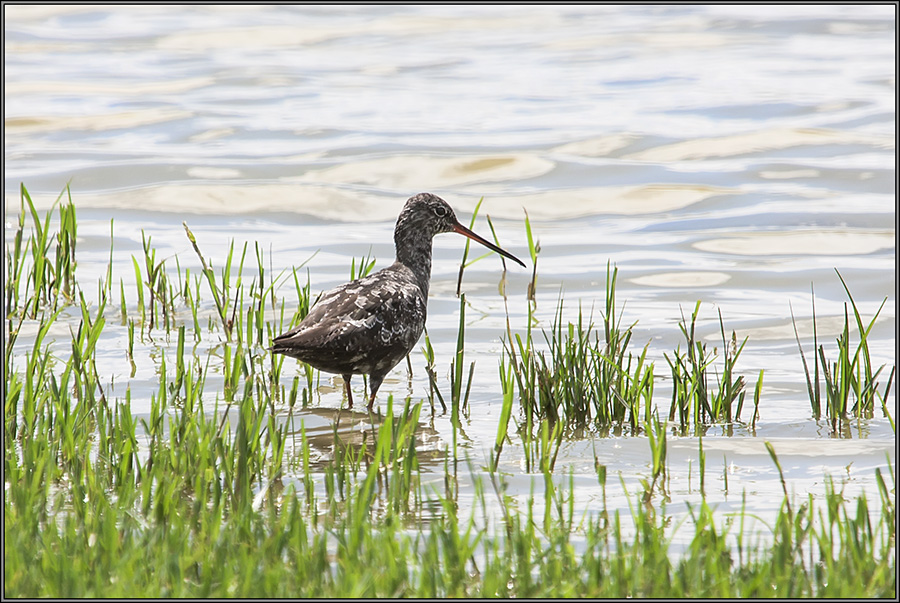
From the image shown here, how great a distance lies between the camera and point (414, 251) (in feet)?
26.3

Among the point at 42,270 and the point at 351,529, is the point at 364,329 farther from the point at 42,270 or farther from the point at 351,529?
the point at 42,270

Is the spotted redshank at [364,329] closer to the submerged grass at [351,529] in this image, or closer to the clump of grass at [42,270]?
the submerged grass at [351,529]

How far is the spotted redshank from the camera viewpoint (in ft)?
21.5

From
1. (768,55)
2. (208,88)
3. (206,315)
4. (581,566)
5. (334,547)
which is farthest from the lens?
(768,55)

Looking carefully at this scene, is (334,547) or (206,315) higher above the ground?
(206,315)

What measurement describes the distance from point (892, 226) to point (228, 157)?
8495 millimetres

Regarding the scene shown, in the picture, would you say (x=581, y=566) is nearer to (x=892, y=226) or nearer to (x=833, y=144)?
(x=892, y=226)

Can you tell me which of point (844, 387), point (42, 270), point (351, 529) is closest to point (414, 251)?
point (42, 270)

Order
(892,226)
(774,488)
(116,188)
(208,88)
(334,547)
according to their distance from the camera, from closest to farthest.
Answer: (334,547) < (774,488) < (892,226) < (116,188) < (208,88)

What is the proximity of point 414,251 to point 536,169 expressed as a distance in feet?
23.6

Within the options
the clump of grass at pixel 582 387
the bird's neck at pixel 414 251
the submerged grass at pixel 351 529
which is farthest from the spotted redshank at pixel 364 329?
the clump of grass at pixel 582 387

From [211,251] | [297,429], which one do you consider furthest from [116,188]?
[297,429]

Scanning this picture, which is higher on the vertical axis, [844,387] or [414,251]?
[414,251]

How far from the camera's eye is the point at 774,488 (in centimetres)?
550
